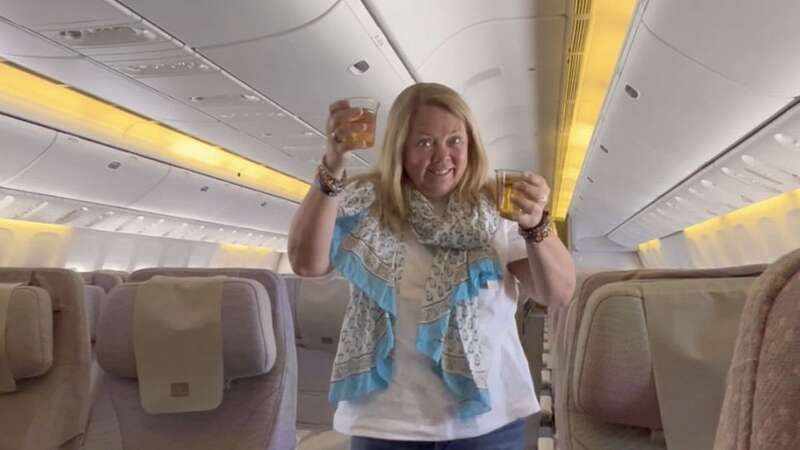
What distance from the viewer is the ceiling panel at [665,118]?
423 cm

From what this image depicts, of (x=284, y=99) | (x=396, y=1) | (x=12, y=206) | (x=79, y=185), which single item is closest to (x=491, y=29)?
(x=396, y=1)

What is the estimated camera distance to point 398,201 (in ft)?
4.99

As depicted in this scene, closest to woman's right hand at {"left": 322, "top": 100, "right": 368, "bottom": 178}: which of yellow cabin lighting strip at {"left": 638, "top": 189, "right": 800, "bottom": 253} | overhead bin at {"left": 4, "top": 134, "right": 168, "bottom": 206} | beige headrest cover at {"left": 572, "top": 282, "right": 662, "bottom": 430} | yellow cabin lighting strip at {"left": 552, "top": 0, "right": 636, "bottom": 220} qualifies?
beige headrest cover at {"left": 572, "top": 282, "right": 662, "bottom": 430}

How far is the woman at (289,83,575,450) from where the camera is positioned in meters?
1.39

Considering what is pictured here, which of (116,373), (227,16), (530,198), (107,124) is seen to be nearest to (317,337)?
(116,373)

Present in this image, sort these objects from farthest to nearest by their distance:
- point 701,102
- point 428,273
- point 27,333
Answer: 1. point 701,102
2. point 27,333
3. point 428,273

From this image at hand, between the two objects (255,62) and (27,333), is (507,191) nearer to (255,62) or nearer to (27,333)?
(27,333)

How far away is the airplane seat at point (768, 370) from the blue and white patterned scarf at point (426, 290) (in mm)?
Result: 865

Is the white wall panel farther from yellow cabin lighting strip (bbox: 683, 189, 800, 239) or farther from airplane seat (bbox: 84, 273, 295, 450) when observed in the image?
airplane seat (bbox: 84, 273, 295, 450)

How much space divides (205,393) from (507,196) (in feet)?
5.21

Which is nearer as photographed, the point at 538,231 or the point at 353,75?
the point at 538,231

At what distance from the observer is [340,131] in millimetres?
1388

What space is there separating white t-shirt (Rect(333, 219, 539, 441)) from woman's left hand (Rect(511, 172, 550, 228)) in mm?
169

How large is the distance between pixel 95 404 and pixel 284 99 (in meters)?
3.47
